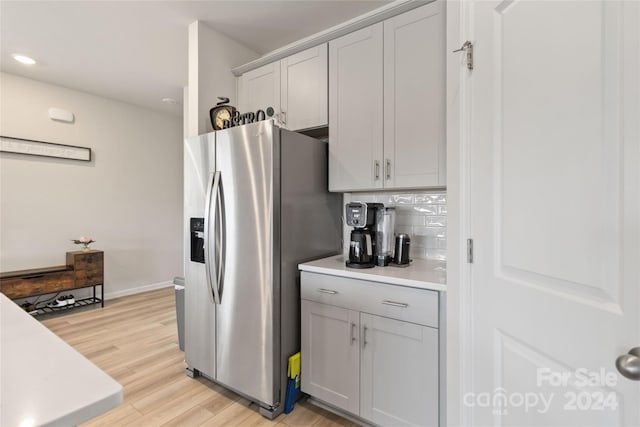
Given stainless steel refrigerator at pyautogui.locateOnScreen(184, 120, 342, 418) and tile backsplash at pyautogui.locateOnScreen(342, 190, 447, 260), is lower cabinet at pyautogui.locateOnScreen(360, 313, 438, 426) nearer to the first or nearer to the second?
stainless steel refrigerator at pyautogui.locateOnScreen(184, 120, 342, 418)

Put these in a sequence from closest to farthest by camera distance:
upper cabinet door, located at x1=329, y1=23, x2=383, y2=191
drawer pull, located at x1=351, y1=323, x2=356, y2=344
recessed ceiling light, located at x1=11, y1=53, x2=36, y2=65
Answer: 1. drawer pull, located at x1=351, y1=323, x2=356, y2=344
2. upper cabinet door, located at x1=329, y1=23, x2=383, y2=191
3. recessed ceiling light, located at x1=11, y1=53, x2=36, y2=65

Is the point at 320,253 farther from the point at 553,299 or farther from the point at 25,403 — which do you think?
the point at 25,403

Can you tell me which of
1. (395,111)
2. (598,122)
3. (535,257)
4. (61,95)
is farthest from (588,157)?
(61,95)

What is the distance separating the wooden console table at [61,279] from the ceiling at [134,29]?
6.99 feet

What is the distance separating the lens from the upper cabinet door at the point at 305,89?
2.27 meters

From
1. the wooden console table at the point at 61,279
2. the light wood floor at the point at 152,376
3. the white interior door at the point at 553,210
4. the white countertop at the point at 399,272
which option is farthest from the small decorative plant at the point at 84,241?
the white interior door at the point at 553,210

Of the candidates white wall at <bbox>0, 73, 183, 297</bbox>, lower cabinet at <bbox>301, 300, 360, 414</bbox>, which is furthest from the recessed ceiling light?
lower cabinet at <bbox>301, 300, 360, 414</bbox>

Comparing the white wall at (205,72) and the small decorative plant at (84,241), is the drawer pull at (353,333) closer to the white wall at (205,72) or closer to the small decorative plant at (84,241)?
the white wall at (205,72)

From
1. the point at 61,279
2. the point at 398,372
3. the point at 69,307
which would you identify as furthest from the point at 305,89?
the point at 69,307

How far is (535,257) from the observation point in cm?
98

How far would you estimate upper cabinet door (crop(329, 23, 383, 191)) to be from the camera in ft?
6.66

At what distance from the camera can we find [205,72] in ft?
8.30

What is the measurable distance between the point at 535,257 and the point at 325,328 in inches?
48.1

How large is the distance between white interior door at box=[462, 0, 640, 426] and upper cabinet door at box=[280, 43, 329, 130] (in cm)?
116
